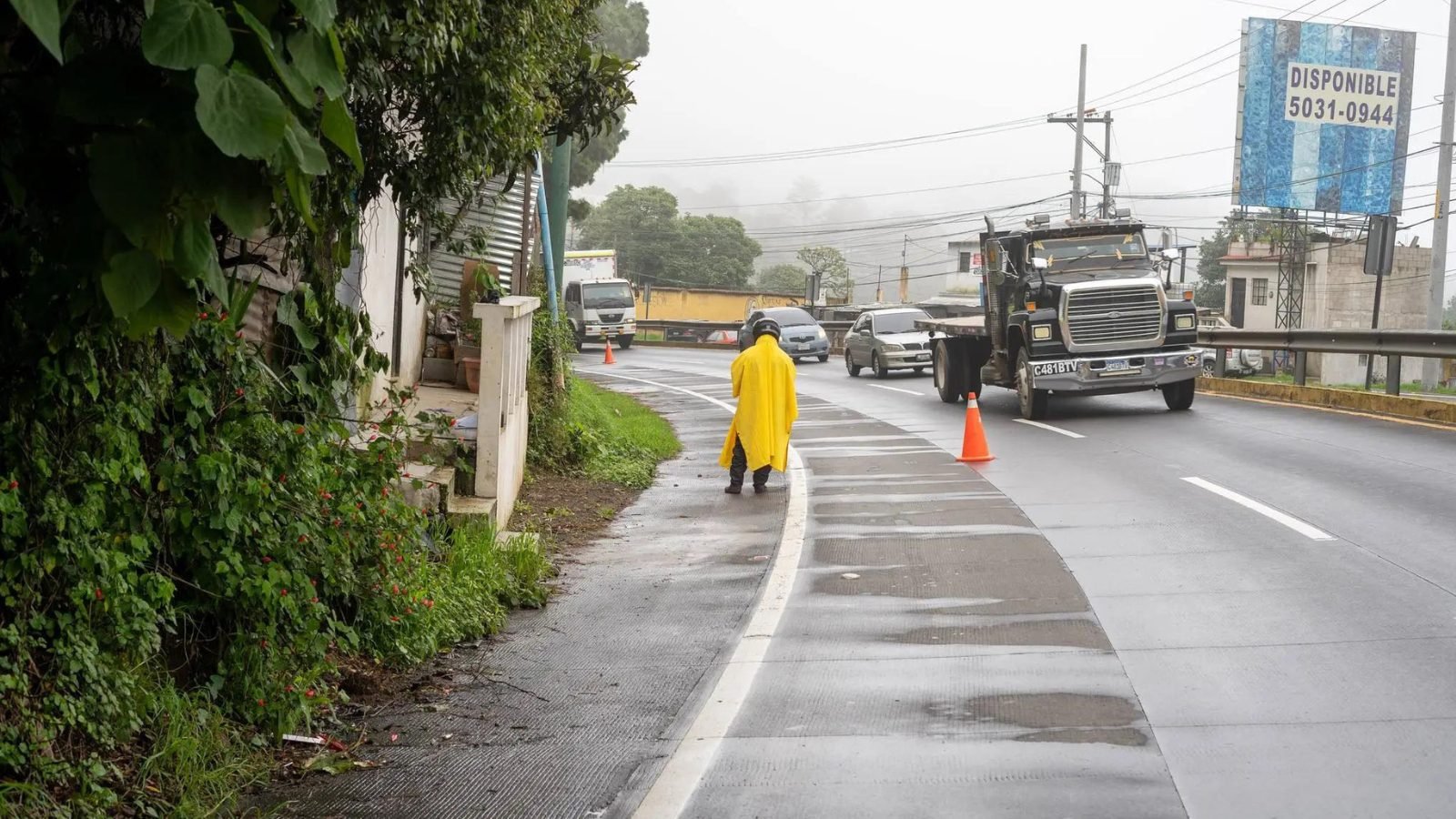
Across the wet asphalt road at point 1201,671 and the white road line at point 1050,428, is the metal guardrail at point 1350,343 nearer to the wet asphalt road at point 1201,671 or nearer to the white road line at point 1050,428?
the white road line at point 1050,428

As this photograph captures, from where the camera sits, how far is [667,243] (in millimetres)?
99812

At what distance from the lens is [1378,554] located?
916cm

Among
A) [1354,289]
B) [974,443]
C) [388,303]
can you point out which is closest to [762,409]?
[974,443]

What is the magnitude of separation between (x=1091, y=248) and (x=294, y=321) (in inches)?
613

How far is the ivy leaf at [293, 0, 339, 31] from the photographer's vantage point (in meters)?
3.30

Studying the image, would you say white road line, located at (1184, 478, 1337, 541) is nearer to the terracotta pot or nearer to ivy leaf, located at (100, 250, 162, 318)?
the terracotta pot

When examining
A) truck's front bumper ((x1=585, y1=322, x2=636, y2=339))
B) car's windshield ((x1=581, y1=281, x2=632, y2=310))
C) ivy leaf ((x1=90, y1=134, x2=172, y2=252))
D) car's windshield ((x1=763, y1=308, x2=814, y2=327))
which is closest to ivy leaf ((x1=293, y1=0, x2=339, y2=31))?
ivy leaf ((x1=90, y1=134, x2=172, y2=252))

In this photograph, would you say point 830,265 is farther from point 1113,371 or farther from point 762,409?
point 762,409

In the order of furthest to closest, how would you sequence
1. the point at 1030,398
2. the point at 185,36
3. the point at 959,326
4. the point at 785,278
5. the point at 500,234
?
the point at 785,278, the point at 959,326, the point at 1030,398, the point at 500,234, the point at 185,36

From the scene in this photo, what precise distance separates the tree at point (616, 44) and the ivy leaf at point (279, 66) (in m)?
48.8

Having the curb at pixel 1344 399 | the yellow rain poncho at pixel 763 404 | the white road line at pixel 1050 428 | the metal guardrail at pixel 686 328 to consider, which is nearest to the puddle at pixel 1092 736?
the yellow rain poncho at pixel 763 404

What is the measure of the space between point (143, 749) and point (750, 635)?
3449 millimetres

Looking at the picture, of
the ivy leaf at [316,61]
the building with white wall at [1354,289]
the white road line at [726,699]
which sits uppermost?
the building with white wall at [1354,289]

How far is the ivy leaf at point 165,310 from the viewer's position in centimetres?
352
